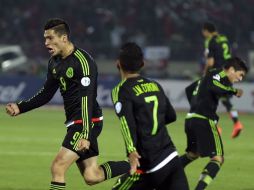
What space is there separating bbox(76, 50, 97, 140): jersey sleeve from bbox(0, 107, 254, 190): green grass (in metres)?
2.73

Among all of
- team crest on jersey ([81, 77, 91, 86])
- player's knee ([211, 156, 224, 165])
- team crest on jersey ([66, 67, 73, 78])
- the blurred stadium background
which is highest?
team crest on jersey ([66, 67, 73, 78])

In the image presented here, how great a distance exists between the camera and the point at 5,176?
11617mm

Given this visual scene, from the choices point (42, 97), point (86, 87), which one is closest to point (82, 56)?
point (86, 87)

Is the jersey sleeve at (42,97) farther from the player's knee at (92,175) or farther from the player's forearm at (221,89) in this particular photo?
the player's forearm at (221,89)

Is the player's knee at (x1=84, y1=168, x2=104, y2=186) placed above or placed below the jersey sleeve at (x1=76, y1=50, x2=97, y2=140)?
below

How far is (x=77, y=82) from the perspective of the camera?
27.4 ft

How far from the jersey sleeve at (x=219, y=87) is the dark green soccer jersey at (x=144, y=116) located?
10.7ft

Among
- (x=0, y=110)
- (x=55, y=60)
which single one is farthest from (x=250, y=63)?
(x=55, y=60)

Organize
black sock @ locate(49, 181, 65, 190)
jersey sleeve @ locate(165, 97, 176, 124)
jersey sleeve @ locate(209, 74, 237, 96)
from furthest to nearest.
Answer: jersey sleeve @ locate(209, 74, 237, 96), black sock @ locate(49, 181, 65, 190), jersey sleeve @ locate(165, 97, 176, 124)

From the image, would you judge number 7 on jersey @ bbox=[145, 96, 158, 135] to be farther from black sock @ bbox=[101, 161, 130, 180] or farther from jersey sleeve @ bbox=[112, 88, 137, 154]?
black sock @ bbox=[101, 161, 130, 180]

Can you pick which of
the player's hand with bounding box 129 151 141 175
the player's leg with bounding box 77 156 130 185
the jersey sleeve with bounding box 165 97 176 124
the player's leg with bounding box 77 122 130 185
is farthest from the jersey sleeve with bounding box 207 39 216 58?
the player's hand with bounding box 129 151 141 175

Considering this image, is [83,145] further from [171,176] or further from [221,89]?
[221,89]

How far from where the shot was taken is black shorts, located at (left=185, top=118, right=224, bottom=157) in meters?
9.97

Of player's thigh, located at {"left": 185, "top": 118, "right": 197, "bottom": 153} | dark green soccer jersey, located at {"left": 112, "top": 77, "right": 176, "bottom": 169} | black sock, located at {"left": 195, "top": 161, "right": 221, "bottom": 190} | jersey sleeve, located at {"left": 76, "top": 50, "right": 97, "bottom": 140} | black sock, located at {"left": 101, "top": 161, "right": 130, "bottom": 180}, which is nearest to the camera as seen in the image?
dark green soccer jersey, located at {"left": 112, "top": 77, "right": 176, "bottom": 169}
